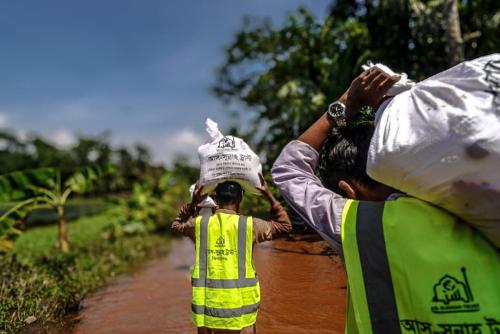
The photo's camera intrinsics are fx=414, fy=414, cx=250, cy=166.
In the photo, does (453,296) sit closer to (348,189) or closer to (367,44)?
(348,189)

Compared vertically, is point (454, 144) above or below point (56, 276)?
above

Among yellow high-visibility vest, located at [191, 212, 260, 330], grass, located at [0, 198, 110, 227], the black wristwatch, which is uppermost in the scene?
grass, located at [0, 198, 110, 227]

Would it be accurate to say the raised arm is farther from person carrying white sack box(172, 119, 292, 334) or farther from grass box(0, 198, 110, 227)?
grass box(0, 198, 110, 227)

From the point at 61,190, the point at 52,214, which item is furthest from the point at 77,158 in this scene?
the point at 61,190

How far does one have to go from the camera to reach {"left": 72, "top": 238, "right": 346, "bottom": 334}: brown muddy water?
3943 mm

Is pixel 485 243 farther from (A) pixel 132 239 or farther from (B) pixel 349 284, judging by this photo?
(A) pixel 132 239

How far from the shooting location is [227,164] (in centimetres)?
249

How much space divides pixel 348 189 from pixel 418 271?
0.34m

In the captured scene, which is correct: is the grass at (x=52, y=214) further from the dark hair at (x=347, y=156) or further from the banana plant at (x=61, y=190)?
the dark hair at (x=347, y=156)

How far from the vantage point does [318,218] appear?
1089mm

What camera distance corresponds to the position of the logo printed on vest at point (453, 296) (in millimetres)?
804

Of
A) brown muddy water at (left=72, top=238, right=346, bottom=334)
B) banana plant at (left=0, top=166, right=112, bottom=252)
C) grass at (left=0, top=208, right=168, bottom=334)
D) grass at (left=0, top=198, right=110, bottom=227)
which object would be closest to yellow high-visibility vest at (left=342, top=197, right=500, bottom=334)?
brown muddy water at (left=72, top=238, right=346, bottom=334)

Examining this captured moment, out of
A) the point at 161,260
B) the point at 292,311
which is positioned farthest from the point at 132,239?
the point at 292,311

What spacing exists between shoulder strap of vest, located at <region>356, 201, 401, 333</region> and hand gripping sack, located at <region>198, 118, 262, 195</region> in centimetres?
157
